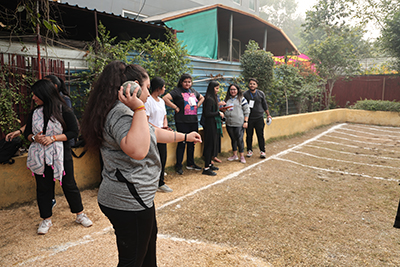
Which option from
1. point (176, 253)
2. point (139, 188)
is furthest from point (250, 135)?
point (139, 188)

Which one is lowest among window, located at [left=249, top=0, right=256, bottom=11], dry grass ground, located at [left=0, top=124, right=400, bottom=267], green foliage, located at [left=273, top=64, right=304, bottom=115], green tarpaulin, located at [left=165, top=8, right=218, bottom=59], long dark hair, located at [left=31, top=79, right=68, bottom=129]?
dry grass ground, located at [left=0, top=124, right=400, bottom=267]

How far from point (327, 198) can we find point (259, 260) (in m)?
2.21

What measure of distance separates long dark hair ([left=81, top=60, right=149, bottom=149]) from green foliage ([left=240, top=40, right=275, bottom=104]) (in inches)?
341

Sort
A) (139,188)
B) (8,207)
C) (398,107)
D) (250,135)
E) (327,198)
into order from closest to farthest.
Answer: (139,188) → (8,207) → (327,198) → (250,135) → (398,107)

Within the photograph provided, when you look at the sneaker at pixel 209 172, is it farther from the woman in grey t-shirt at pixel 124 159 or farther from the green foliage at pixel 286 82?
the green foliage at pixel 286 82

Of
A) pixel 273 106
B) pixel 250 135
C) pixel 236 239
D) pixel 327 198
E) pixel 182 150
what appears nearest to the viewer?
pixel 236 239

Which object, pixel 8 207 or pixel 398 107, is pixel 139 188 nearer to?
pixel 8 207

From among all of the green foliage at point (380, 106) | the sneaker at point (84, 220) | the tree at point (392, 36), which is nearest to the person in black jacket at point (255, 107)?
the sneaker at point (84, 220)

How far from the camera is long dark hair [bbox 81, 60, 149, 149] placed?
5.53 feet

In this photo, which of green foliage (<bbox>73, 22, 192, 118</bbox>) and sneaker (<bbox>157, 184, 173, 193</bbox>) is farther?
green foliage (<bbox>73, 22, 192, 118</bbox>)

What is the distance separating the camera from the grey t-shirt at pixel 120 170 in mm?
1648

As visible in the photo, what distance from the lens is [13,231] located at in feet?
10.7

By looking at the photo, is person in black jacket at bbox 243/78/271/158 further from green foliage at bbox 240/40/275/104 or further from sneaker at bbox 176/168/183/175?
green foliage at bbox 240/40/275/104

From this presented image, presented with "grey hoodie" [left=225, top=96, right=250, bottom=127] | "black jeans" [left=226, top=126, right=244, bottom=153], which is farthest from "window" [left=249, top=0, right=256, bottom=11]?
"black jeans" [left=226, top=126, right=244, bottom=153]
